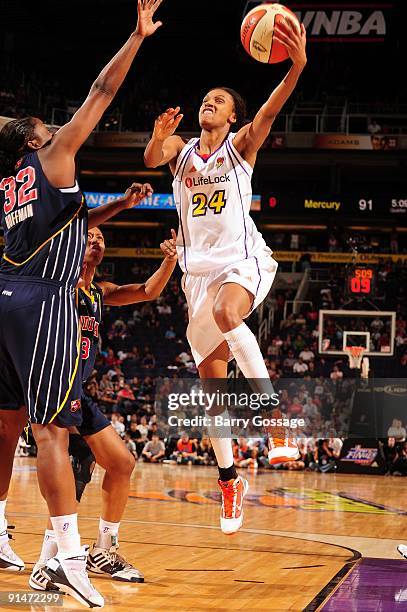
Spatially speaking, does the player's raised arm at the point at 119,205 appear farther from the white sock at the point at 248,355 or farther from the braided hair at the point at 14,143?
the white sock at the point at 248,355

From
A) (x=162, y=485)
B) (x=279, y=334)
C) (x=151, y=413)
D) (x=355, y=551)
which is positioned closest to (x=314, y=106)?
(x=279, y=334)

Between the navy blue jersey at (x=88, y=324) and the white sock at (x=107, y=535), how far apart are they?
1.13 meters

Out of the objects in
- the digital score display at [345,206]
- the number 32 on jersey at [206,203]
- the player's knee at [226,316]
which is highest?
the digital score display at [345,206]

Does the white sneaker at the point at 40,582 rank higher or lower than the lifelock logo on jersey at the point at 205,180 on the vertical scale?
lower

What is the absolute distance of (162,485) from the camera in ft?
46.1

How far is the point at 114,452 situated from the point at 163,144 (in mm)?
2222

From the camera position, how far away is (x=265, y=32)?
5.33m

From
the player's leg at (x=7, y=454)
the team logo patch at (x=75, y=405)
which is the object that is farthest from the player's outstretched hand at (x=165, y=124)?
the player's leg at (x=7, y=454)

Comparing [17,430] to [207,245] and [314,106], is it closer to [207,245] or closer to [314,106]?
[207,245]

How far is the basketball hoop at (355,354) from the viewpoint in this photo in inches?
807

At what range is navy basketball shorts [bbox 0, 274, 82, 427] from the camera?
4.52 m

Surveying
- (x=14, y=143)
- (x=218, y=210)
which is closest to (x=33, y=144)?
(x=14, y=143)

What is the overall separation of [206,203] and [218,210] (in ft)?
0.33

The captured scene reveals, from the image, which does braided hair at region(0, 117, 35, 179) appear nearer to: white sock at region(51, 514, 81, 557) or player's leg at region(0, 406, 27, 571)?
player's leg at region(0, 406, 27, 571)
